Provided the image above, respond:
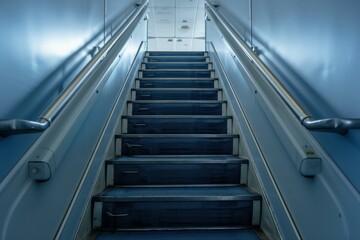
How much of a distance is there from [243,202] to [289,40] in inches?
35.9

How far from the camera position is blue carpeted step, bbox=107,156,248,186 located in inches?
77.9

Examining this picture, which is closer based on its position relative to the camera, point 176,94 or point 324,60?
point 324,60

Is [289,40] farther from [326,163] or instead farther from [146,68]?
[146,68]

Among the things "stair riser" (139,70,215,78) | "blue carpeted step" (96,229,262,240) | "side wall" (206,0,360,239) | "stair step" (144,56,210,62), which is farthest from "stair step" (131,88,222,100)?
"blue carpeted step" (96,229,262,240)

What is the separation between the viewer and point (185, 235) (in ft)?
5.17

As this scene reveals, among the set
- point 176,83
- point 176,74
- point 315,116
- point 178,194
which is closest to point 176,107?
point 176,83

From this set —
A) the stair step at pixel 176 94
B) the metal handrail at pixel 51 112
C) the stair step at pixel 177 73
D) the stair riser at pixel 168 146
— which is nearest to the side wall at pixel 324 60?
the stair riser at pixel 168 146

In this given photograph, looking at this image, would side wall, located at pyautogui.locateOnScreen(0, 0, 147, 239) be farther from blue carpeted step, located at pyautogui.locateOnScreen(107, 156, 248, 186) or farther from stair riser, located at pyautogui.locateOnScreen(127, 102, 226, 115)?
stair riser, located at pyautogui.locateOnScreen(127, 102, 226, 115)

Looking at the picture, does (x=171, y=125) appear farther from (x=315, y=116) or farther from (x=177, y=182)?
(x=315, y=116)

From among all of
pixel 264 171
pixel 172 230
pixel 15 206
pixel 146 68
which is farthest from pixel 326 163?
pixel 146 68

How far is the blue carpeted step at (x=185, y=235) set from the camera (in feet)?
5.02

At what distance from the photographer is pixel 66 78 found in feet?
5.14

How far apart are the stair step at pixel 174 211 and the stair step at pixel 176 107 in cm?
127

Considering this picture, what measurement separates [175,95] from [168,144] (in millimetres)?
929
